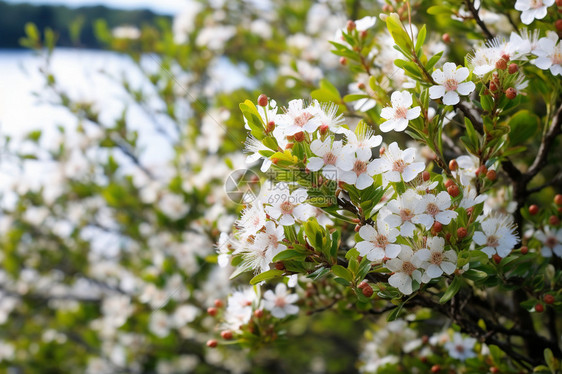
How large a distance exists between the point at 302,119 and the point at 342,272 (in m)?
0.33

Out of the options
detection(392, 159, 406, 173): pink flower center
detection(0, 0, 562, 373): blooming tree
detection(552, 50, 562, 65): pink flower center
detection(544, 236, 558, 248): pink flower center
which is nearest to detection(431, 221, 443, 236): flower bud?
detection(0, 0, 562, 373): blooming tree

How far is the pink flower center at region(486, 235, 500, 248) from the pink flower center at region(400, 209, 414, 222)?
269 millimetres

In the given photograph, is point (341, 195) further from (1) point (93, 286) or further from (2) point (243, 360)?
(1) point (93, 286)

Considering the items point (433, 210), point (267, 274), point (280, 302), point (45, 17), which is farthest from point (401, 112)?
point (45, 17)

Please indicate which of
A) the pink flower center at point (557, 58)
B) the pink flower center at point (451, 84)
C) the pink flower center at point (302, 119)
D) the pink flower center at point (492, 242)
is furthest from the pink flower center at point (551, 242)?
the pink flower center at point (302, 119)

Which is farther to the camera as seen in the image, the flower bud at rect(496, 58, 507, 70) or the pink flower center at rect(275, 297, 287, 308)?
the pink flower center at rect(275, 297, 287, 308)

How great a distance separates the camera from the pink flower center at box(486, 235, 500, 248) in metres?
1.09

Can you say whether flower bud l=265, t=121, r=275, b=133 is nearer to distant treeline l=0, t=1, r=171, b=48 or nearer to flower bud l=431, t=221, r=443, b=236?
flower bud l=431, t=221, r=443, b=236

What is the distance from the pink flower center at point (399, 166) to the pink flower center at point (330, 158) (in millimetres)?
146

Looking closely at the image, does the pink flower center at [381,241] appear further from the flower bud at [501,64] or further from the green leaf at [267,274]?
the flower bud at [501,64]

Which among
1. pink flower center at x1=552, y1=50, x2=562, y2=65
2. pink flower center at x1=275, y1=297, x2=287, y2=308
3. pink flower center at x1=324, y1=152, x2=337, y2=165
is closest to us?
pink flower center at x1=324, y1=152, x2=337, y2=165

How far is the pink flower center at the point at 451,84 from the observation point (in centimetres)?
103

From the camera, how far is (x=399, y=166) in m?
0.99

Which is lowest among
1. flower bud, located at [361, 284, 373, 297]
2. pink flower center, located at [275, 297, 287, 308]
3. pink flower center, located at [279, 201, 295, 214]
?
flower bud, located at [361, 284, 373, 297]
